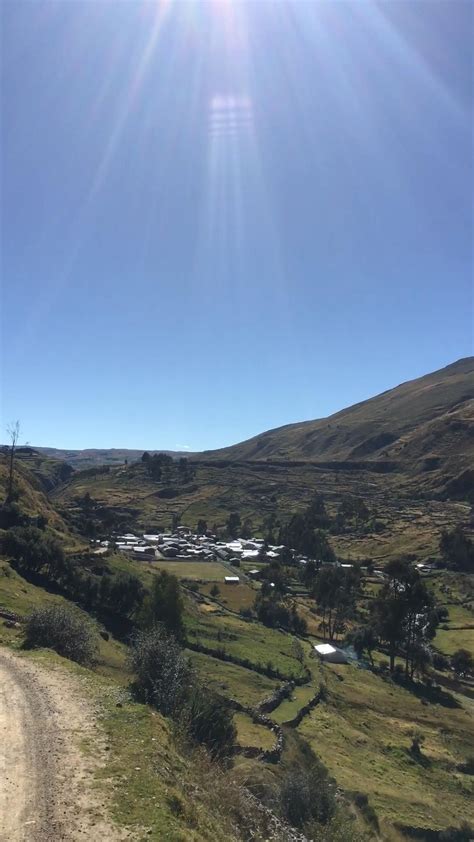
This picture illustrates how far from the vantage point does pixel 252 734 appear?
3981 centimetres

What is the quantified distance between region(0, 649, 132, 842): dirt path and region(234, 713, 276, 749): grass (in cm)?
1788

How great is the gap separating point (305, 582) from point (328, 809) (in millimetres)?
107381

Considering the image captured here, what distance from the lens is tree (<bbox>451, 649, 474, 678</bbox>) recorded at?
8294 cm

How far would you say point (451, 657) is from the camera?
88125mm

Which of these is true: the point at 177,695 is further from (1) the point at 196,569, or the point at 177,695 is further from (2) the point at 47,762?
(1) the point at 196,569

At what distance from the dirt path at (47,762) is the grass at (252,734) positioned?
58.7 ft

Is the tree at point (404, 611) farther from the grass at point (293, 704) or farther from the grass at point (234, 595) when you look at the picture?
the grass at point (293, 704)

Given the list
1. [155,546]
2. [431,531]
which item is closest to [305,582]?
[155,546]

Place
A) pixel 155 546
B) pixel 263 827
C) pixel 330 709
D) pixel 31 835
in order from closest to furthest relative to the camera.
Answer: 1. pixel 31 835
2. pixel 263 827
3. pixel 330 709
4. pixel 155 546

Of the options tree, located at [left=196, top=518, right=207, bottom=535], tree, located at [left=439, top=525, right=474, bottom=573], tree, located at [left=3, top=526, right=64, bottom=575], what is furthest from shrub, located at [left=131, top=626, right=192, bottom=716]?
tree, located at [left=196, top=518, right=207, bottom=535]

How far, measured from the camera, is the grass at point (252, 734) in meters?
37.2

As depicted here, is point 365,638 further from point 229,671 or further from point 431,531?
point 431,531

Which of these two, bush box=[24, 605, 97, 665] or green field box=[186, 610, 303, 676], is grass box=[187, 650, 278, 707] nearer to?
green field box=[186, 610, 303, 676]

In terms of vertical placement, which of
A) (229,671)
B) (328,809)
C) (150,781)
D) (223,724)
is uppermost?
(150,781)
